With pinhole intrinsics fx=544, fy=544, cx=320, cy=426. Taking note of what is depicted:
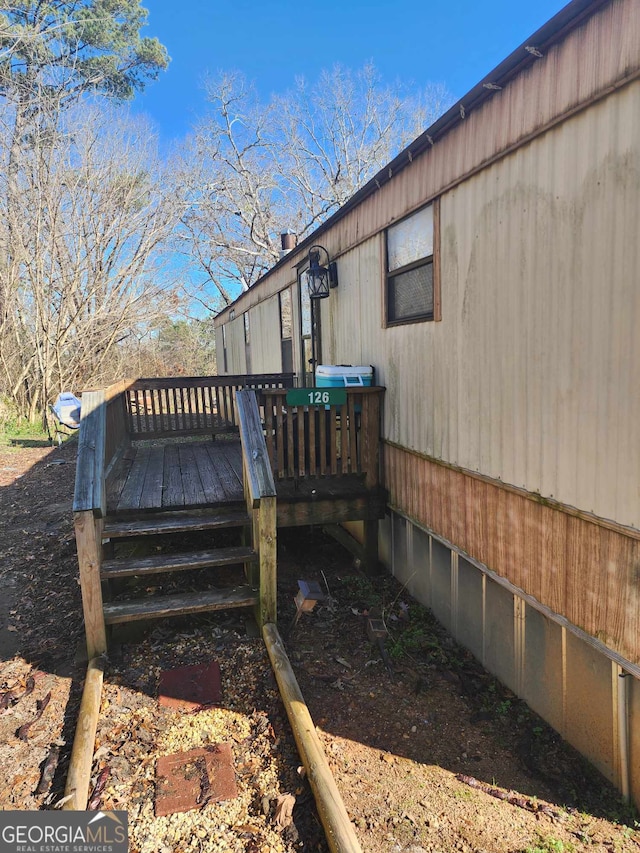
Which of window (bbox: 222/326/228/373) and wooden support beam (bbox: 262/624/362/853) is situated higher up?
window (bbox: 222/326/228/373)

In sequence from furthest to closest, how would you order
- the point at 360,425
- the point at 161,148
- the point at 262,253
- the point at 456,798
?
the point at 262,253, the point at 161,148, the point at 360,425, the point at 456,798

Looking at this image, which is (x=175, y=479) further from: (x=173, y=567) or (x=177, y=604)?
(x=177, y=604)

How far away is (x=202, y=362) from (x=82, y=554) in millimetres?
28789

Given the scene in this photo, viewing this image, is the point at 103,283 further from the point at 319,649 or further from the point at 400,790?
the point at 400,790

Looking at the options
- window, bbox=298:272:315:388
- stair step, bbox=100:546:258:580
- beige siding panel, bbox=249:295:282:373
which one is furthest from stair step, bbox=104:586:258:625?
beige siding panel, bbox=249:295:282:373

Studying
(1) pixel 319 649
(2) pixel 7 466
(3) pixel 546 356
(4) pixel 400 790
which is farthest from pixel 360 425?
(2) pixel 7 466

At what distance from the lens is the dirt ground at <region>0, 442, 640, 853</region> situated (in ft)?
8.36

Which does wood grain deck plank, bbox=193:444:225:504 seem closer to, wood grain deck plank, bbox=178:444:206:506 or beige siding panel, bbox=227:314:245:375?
wood grain deck plank, bbox=178:444:206:506

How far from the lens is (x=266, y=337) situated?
37.5ft

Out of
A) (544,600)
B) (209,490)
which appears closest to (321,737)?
(544,600)

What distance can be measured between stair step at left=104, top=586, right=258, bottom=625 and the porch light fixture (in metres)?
4.05

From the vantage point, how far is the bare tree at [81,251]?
1580 centimetres

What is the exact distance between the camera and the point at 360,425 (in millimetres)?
5445

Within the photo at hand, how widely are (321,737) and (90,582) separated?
1846mm
